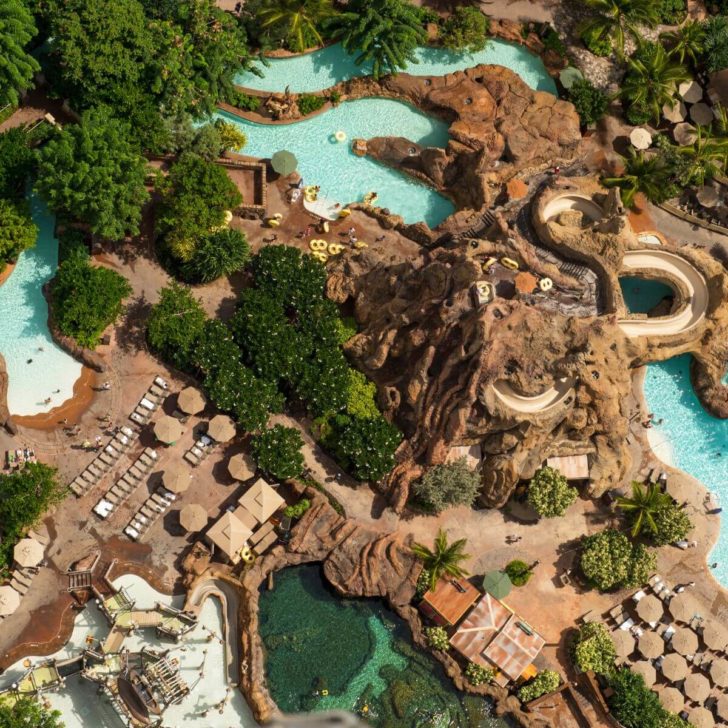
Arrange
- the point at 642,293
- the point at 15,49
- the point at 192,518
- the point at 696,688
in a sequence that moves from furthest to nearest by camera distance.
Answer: the point at 642,293, the point at 696,688, the point at 15,49, the point at 192,518

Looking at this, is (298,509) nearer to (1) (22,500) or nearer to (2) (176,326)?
(2) (176,326)

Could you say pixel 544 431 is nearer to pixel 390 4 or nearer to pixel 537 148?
pixel 537 148

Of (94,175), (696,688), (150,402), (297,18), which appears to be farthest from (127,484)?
(696,688)

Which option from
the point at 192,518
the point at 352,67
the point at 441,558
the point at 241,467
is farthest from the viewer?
the point at 352,67

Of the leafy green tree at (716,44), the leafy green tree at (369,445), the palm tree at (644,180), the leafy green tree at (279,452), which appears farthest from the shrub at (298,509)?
the leafy green tree at (716,44)

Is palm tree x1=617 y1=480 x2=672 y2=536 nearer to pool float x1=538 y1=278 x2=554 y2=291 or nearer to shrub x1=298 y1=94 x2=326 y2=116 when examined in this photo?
pool float x1=538 y1=278 x2=554 y2=291

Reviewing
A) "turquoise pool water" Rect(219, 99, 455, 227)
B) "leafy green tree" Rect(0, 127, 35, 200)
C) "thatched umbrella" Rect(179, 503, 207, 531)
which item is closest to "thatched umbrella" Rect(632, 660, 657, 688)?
"thatched umbrella" Rect(179, 503, 207, 531)

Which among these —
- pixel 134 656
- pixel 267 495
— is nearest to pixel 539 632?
pixel 267 495
